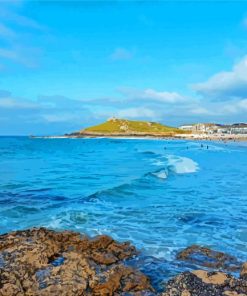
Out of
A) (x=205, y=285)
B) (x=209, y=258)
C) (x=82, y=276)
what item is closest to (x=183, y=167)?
(x=209, y=258)

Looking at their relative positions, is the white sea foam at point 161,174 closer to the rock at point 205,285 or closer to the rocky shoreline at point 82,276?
the rocky shoreline at point 82,276

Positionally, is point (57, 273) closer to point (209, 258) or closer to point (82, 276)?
point (82, 276)

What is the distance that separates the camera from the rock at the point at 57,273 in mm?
7746

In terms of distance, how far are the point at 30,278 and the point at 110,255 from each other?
115 inches

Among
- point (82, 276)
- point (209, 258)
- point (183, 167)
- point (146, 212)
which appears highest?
point (82, 276)

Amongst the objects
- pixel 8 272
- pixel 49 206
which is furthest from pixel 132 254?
pixel 49 206

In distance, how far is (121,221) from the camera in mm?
16609

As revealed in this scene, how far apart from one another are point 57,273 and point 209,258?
17.0ft

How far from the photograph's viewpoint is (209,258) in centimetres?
1141

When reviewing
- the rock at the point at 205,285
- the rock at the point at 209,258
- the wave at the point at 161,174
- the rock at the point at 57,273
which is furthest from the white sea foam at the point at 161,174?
the rock at the point at 205,285

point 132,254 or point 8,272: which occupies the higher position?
point 8,272

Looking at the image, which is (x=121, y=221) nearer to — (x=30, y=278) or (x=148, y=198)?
(x=148, y=198)

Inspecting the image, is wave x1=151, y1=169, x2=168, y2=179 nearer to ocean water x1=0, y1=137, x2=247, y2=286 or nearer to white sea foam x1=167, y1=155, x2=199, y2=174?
white sea foam x1=167, y1=155, x2=199, y2=174

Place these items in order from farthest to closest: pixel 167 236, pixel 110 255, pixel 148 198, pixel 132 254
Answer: pixel 148 198 → pixel 167 236 → pixel 132 254 → pixel 110 255
